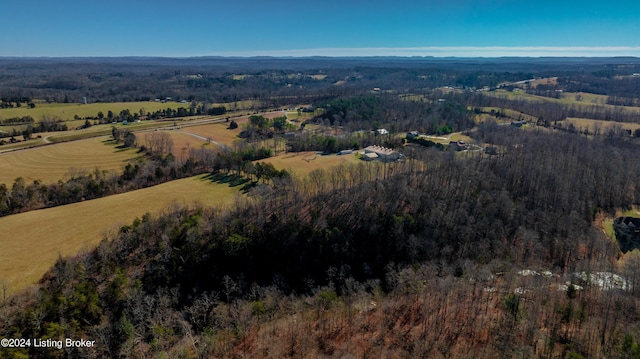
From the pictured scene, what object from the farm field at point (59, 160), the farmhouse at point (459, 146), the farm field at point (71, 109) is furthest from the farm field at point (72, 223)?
the farm field at point (71, 109)

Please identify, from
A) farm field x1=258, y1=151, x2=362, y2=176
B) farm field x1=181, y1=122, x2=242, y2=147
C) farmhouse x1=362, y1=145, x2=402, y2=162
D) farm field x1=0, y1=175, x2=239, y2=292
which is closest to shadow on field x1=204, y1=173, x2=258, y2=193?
farm field x1=0, y1=175, x2=239, y2=292

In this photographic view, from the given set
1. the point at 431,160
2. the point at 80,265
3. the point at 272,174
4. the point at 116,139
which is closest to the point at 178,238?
the point at 80,265

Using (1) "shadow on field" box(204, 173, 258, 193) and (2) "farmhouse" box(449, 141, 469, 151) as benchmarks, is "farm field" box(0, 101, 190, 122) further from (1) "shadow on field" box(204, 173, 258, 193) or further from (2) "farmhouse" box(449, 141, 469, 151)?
(2) "farmhouse" box(449, 141, 469, 151)

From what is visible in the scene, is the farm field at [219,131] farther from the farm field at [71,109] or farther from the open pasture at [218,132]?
the farm field at [71,109]

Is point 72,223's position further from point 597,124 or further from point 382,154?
point 597,124

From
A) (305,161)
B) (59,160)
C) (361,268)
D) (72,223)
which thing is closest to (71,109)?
(59,160)
